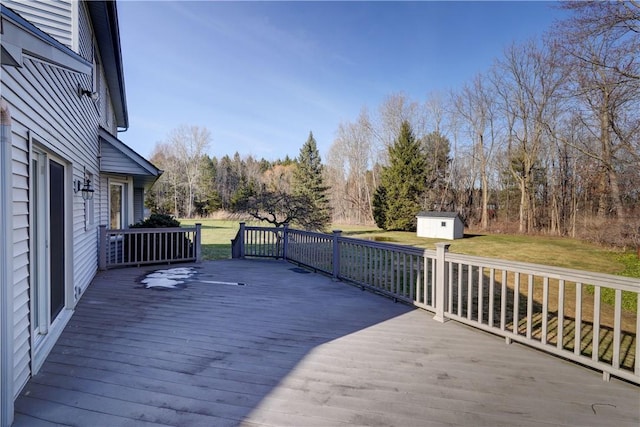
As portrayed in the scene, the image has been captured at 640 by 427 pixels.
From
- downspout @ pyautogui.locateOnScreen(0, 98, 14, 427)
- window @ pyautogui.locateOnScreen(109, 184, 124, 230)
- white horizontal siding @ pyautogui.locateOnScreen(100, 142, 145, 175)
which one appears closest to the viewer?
downspout @ pyautogui.locateOnScreen(0, 98, 14, 427)

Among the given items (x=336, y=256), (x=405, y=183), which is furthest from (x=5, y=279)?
(x=405, y=183)

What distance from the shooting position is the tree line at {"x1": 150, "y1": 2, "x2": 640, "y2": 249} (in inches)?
501

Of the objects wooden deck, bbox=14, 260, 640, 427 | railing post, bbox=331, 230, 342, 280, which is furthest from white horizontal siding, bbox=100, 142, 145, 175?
railing post, bbox=331, 230, 342, 280

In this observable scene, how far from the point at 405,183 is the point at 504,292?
68.3 feet

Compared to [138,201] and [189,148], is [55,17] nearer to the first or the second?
[138,201]

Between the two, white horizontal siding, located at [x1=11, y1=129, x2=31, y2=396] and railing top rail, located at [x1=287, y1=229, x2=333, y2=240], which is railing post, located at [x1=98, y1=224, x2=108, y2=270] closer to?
railing top rail, located at [x1=287, y1=229, x2=333, y2=240]

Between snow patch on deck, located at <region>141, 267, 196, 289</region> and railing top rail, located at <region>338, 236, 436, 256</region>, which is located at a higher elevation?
railing top rail, located at <region>338, 236, 436, 256</region>

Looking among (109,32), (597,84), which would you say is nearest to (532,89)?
(597,84)

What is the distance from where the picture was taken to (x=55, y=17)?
439 centimetres

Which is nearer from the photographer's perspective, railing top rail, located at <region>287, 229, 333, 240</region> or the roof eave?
the roof eave

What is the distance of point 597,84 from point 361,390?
44.2ft

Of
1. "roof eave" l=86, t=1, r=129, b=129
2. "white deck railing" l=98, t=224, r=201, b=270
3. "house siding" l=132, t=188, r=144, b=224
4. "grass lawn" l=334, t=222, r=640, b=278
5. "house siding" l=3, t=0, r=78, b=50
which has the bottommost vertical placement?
"grass lawn" l=334, t=222, r=640, b=278

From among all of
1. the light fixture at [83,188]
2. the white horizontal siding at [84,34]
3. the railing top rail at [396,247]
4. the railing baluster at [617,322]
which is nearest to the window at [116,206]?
the light fixture at [83,188]

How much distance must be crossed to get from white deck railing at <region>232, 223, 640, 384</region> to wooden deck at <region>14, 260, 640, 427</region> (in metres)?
0.18
